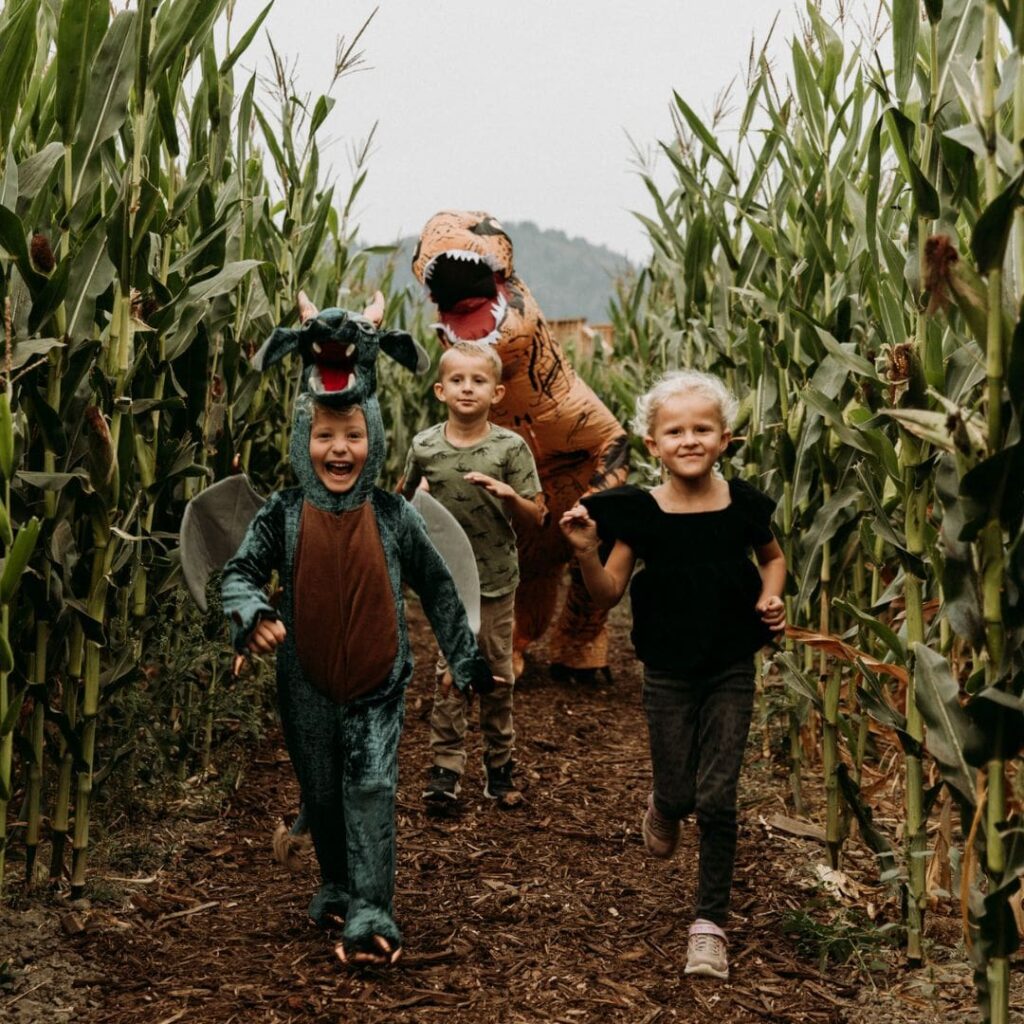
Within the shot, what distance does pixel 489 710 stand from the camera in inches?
150

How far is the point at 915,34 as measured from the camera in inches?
95.0

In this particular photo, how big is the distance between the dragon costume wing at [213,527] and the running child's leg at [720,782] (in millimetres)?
1198

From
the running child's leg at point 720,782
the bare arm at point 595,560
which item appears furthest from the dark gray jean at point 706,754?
the bare arm at point 595,560

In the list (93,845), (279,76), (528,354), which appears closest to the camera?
(93,845)

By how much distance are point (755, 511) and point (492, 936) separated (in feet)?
3.99

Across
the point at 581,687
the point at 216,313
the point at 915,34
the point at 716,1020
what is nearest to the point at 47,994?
the point at 716,1020

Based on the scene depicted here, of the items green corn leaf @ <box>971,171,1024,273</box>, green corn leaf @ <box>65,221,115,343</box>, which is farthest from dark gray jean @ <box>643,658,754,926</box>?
green corn leaf @ <box>65,221,115,343</box>

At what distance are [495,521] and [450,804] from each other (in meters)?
0.92

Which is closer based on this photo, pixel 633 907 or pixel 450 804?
pixel 633 907

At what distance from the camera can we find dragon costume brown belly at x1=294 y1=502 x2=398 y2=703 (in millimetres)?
2656

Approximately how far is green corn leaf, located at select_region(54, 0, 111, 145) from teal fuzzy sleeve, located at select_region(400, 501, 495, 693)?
1120 millimetres

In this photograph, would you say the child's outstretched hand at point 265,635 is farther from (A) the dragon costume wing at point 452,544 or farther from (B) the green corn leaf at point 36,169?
(B) the green corn leaf at point 36,169

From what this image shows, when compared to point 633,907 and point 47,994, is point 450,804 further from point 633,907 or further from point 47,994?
point 47,994


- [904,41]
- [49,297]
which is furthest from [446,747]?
[904,41]
